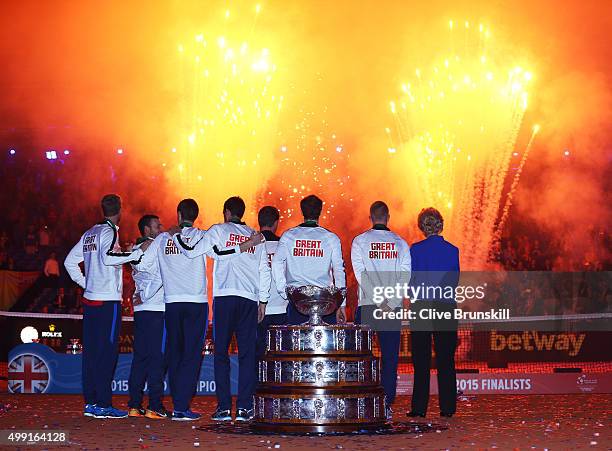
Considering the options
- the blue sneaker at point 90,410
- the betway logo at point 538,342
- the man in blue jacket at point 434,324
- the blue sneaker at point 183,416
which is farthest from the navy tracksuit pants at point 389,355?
the betway logo at point 538,342

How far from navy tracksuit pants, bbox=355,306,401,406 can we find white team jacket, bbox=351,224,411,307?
0.40 metres

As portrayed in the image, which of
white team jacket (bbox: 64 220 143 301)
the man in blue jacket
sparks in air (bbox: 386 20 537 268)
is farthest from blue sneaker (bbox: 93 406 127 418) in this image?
sparks in air (bbox: 386 20 537 268)

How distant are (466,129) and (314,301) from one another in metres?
20.2

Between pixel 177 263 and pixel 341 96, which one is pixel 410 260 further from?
pixel 341 96

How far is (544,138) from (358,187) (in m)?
7.02

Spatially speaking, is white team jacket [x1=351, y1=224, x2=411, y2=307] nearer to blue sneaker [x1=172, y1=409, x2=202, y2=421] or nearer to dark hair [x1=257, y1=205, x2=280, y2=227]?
→ dark hair [x1=257, y1=205, x2=280, y2=227]

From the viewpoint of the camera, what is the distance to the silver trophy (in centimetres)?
1084

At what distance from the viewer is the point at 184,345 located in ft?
39.3

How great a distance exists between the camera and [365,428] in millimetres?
10523

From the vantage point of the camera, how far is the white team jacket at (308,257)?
11.6 meters

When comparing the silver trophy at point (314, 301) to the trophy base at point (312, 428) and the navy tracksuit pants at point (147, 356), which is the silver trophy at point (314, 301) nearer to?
the trophy base at point (312, 428)

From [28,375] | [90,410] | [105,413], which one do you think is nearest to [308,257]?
[105,413]

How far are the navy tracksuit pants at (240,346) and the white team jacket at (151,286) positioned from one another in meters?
0.85

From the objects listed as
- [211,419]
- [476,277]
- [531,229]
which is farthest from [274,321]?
[531,229]
